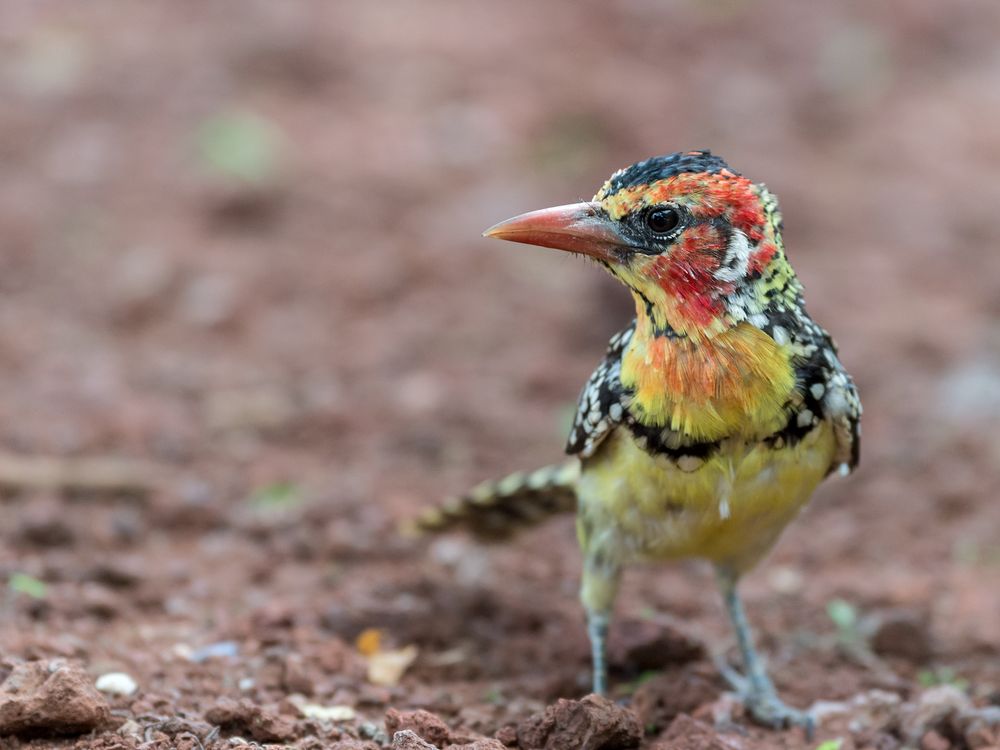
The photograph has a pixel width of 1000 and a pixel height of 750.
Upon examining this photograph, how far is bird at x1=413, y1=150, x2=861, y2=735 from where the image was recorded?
4.36 meters

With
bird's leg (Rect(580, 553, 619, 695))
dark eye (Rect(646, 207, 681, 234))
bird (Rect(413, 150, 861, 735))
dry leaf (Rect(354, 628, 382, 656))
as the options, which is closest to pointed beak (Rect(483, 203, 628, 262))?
bird (Rect(413, 150, 861, 735))

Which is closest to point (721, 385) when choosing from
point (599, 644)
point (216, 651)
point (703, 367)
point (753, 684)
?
point (703, 367)

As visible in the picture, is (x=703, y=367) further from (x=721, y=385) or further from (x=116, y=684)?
(x=116, y=684)

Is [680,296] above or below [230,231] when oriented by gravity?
below

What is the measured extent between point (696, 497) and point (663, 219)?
3.04 ft

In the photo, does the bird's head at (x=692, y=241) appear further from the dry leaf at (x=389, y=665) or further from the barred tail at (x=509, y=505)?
the dry leaf at (x=389, y=665)

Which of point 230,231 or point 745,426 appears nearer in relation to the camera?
point 745,426

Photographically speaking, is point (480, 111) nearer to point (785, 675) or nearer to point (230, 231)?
point (230, 231)

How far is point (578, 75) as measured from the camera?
11125 mm

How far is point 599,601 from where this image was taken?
4.95m

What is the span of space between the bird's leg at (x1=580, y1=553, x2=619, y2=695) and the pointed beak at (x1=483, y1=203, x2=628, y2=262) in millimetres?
1155

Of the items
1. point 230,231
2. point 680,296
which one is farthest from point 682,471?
point 230,231

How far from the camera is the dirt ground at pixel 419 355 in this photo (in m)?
4.95

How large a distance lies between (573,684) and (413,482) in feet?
7.06
